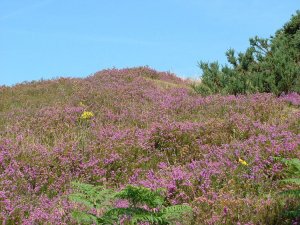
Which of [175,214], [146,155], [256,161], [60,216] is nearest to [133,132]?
[146,155]

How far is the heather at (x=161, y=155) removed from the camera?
5133 millimetres

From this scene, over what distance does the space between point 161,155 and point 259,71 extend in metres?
7.63

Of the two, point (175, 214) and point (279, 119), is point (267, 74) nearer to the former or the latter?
point (279, 119)

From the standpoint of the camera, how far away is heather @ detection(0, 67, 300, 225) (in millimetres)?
5133

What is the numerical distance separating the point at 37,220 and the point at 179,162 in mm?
3287

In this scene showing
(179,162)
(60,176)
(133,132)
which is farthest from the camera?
(133,132)

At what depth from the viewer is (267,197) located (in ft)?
17.3

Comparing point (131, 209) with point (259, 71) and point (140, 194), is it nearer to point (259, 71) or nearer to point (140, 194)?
point (140, 194)

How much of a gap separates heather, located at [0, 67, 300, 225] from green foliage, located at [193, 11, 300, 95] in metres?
0.81

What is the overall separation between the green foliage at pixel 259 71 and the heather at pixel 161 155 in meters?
0.81

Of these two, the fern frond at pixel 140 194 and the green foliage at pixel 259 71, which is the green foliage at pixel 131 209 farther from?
the green foliage at pixel 259 71

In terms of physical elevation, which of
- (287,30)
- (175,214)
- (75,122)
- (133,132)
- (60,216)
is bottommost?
(175,214)

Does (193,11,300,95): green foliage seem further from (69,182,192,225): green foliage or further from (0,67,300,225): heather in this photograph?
(69,182,192,225): green foliage

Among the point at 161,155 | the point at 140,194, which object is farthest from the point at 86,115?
the point at 140,194
